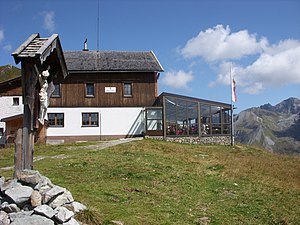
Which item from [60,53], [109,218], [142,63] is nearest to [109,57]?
[142,63]

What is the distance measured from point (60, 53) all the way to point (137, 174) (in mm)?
5345

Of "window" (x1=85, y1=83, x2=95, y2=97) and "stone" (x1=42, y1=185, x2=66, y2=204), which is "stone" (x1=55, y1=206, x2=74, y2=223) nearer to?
"stone" (x1=42, y1=185, x2=66, y2=204)

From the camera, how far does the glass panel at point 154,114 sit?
3266 cm

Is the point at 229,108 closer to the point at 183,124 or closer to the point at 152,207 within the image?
the point at 183,124

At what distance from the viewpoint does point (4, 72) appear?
279ft

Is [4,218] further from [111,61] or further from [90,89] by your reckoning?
[111,61]

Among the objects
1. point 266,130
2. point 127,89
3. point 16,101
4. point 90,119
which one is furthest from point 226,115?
point 266,130

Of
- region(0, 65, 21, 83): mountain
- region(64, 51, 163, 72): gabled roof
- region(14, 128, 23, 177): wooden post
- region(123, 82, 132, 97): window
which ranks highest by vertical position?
region(0, 65, 21, 83): mountain

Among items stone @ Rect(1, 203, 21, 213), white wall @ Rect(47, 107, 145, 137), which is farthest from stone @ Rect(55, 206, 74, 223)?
white wall @ Rect(47, 107, 145, 137)

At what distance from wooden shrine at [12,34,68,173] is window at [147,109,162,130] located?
2433cm

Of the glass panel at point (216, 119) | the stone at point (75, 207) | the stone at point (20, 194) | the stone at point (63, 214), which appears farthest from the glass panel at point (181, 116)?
the stone at point (63, 214)

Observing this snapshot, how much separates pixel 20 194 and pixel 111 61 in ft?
97.9

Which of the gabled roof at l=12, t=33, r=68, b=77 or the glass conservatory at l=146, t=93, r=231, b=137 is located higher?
the gabled roof at l=12, t=33, r=68, b=77

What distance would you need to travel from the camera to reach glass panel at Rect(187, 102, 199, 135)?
3247cm
